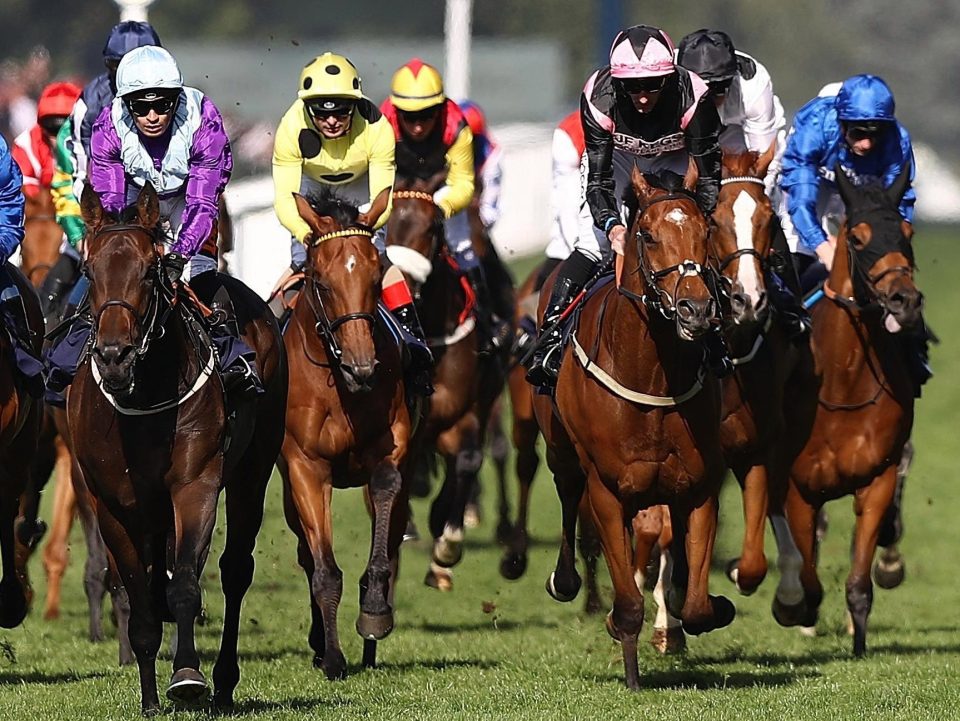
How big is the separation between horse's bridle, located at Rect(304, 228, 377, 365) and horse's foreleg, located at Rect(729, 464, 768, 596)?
1.91m

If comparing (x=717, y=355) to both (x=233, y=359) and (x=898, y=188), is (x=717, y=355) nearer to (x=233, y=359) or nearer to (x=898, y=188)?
(x=898, y=188)

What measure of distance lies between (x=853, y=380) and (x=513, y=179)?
2298 centimetres

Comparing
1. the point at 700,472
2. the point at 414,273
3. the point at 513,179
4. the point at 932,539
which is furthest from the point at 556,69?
the point at 700,472

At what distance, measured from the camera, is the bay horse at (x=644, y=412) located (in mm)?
7961

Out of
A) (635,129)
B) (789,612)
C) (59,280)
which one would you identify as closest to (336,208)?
(635,129)

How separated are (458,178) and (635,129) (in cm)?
264

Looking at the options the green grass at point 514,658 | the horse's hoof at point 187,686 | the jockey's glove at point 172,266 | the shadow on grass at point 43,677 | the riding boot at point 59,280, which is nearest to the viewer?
the horse's hoof at point 187,686

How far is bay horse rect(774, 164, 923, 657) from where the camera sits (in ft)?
32.1

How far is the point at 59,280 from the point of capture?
11.6m

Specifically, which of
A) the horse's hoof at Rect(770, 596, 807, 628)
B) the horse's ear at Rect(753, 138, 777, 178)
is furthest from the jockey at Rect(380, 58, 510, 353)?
the horse's hoof at Rect(770, 596, 807, 628)

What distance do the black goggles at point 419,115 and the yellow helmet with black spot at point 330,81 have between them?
1.96m

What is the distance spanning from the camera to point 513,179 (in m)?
32.7

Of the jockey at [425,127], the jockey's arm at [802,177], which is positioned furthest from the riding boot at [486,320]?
the jockey's arm at [802,177]

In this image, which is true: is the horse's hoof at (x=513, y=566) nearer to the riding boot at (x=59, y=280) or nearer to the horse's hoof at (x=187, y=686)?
the riding boot at (x=59, y=280)
